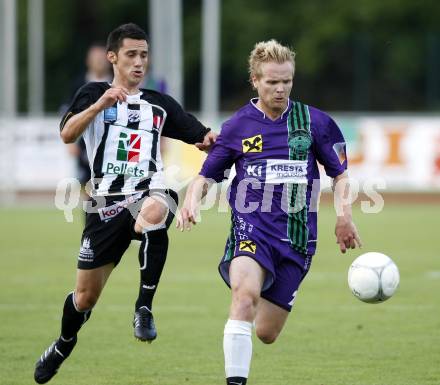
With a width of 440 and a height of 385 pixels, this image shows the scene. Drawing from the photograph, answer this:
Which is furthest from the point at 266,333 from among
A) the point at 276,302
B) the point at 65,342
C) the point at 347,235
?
the point at 65,342

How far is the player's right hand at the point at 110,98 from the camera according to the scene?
6.38 metres

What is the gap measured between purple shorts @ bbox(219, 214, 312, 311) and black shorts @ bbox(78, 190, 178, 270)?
0.76 meters

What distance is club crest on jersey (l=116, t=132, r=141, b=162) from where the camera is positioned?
680cm

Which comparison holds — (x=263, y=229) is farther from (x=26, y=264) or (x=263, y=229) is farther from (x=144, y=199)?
(x=26, y=264)

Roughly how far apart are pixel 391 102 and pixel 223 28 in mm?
8586

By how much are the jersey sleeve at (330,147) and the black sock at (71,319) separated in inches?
74.8

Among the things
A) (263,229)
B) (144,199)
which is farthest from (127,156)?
(263,229)

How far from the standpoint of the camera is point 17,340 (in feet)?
27.3

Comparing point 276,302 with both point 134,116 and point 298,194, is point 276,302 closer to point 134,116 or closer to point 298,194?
point 298,194

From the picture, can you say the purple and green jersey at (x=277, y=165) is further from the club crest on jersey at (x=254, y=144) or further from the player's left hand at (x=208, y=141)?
the player's left hand at (x=208, y=141)

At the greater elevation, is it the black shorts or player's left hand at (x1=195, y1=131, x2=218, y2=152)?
player's left hand at (x1=195, y1=131, x2=218, y2=152)

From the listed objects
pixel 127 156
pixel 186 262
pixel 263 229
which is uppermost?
pixel 127 156

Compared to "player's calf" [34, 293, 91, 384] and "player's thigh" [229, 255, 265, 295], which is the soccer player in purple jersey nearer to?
"player's thigh" [229, 255, 265, 295]

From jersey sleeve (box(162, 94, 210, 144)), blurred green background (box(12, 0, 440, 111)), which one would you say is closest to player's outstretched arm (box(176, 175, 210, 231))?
jersey sleeve (box(162, 94, 210, 144))
